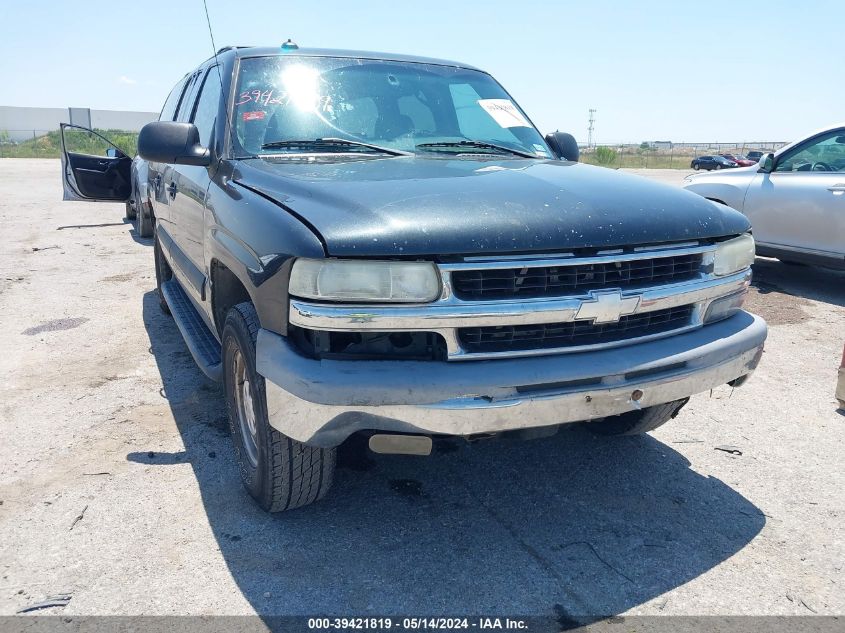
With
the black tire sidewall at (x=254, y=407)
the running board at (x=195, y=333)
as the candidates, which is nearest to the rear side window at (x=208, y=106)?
the running board at (x=195, y=333)

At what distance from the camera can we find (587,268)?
92.4 inches

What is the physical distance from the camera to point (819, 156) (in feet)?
21.7

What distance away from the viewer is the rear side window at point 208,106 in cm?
365

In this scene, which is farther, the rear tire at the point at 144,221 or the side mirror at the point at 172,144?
the rear tire at the point at 144,221

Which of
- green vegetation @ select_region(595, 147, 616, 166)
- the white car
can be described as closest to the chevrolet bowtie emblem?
the white car

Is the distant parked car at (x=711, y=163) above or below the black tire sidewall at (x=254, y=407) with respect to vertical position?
above

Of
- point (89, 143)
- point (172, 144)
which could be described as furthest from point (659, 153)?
point (172, 144)

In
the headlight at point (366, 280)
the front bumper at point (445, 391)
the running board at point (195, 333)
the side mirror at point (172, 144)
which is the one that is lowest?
the running board at point (195, 333)

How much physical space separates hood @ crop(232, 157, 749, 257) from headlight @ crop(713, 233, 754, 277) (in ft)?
0.24

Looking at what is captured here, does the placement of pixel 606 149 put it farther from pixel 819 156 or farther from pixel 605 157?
pixel 819 156

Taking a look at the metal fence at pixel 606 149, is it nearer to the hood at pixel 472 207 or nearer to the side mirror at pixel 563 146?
the side mirror at pixel 563 146

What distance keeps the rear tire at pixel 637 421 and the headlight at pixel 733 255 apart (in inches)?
25.9

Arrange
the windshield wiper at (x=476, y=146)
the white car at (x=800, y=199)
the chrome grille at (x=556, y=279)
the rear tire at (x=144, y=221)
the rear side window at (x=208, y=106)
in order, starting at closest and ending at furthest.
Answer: the chrome grille at (x=556, y=279) < the windshield wiper at (x=476, y=146) < the rear side window at (x=208, y=106) < the white car at (x=800, y=199) < the rear tire at (x=144, y=221)

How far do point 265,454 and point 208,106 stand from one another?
2.28 metres
